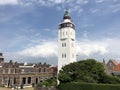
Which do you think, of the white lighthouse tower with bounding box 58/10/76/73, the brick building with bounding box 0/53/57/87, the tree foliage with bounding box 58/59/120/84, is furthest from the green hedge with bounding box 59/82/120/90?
the brick building with bounding box 0/53/57/87

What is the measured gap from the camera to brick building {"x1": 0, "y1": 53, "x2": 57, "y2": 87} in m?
70.2

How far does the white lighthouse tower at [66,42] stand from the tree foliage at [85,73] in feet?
56.5

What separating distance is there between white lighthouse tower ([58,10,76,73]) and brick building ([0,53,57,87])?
42.2ft

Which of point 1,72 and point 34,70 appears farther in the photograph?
point 34,70

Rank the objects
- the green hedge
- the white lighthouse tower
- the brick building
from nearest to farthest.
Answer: the green hedge
the white lighthouse tower
the brick building

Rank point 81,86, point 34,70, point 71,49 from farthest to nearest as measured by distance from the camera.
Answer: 1. point 34,70
2. point 71,49
3. point 81,86

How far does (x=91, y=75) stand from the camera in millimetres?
43688

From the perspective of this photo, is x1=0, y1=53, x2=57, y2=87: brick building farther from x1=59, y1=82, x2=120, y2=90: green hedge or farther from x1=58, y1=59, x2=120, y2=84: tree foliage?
x1=59, y1=82, x2=120, y2=90: green hedge

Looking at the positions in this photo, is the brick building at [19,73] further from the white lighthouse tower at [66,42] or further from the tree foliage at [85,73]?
the tree foliage at [85,73]

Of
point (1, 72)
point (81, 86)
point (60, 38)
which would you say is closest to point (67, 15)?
point (60, 38)

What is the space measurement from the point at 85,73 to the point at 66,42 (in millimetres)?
22063

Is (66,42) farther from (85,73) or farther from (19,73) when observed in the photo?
(85,73)

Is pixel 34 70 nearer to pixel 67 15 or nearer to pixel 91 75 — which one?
pixel 67 15

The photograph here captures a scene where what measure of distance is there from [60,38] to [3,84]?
21.4 m
